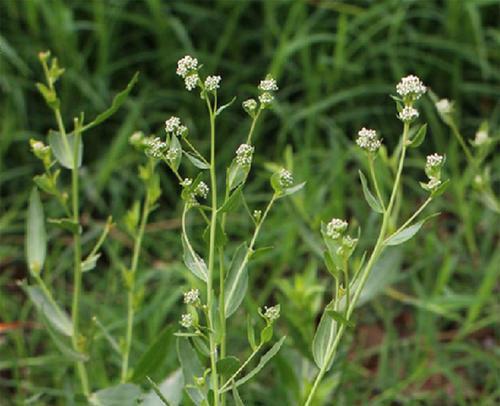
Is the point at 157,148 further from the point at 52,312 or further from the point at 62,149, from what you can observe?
the point at 52,312

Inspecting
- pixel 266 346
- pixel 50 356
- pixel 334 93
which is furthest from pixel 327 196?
pixel 50 356

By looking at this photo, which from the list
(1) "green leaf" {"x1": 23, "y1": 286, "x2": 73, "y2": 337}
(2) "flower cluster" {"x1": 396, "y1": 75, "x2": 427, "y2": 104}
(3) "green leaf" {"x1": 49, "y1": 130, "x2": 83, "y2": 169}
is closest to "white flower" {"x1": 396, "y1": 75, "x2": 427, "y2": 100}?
(2) "flower cluster" {"x1": 396, "y1": 75, "x2": 427, "y2": 104}

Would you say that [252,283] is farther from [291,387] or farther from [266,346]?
[291,387]

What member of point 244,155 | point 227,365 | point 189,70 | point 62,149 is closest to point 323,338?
point 227,365

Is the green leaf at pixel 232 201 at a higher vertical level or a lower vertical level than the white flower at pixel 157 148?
lower

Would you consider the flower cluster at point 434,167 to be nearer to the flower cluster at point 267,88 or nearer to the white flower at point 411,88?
the white flower at point 411,88

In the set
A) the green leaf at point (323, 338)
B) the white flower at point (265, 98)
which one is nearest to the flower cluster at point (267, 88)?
the white flower at point (265, 98)
